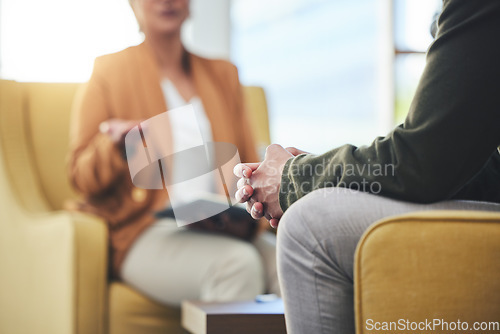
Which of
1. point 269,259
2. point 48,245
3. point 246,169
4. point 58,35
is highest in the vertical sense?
point 58,35

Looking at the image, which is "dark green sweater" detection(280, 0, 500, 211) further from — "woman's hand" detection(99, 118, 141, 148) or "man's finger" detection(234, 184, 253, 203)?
"woman's hand" detection(99, 118, 141, 148)

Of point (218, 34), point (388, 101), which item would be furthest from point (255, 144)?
point (388, 101)

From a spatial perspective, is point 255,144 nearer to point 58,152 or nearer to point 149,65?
point 149,65

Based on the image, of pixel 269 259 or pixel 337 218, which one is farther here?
pixel 269 259

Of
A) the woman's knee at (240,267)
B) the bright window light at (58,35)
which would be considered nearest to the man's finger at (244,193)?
the woman's knee at (240,267)

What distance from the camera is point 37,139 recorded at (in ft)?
5.60

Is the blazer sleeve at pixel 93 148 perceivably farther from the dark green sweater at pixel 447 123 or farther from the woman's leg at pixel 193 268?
the dark green sweater at pixel 447 123

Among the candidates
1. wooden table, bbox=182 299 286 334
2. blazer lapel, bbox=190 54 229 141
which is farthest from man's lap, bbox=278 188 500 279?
blazer lapel, bbox=190 54 229 141

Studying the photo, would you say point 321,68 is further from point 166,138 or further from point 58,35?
point 166,138

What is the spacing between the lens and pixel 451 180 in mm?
638

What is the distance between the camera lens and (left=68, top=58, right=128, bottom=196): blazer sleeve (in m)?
1.41

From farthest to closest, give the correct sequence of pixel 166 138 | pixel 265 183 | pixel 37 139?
pixel 37 139
pixel 166 138
pixel 265 183

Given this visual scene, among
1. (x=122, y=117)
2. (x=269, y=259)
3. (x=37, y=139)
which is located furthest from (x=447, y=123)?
(x=37, y=139)

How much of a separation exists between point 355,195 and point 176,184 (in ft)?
2.95
